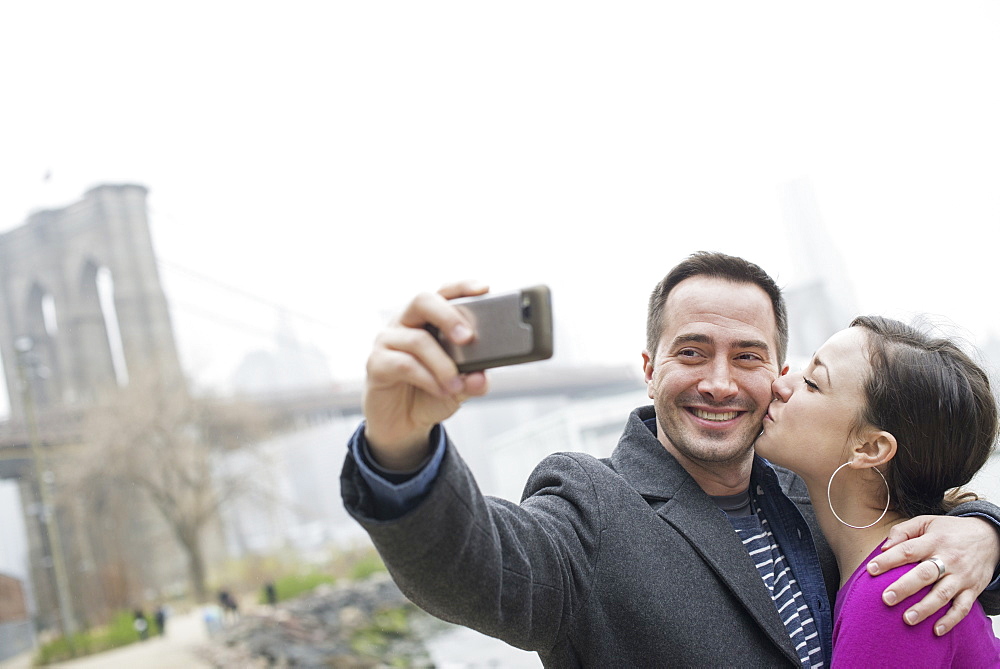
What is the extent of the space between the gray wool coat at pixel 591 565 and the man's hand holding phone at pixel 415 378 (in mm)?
43

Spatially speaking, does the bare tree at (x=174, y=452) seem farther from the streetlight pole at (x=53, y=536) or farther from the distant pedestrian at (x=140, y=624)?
the distant pedestrian at (x=140, y=624)

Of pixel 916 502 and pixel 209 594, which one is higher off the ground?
pixel 916 502

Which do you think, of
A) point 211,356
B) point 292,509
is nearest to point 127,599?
point 292,509

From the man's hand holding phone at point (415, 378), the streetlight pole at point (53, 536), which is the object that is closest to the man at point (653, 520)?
the man's hand holding phone at point (415, 378)

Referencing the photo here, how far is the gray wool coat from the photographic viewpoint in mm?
637

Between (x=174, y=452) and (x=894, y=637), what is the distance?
5554 millimetres

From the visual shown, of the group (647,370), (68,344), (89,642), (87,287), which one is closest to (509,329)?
(647,370)

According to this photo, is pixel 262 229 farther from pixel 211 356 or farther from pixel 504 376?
pixel 504 376

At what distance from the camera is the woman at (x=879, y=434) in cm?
94

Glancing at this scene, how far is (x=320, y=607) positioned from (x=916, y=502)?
17.0 feet

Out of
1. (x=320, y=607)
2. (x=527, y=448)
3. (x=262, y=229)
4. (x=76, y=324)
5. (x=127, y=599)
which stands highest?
(x=262, y=229)

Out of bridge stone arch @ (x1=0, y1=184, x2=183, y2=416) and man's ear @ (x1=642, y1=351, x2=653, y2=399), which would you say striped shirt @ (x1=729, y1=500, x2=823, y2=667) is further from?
bridge stone arch @ (x1=0, y1=184, x2=183, y2=416)

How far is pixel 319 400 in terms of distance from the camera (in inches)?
254

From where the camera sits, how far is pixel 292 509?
230 inches
